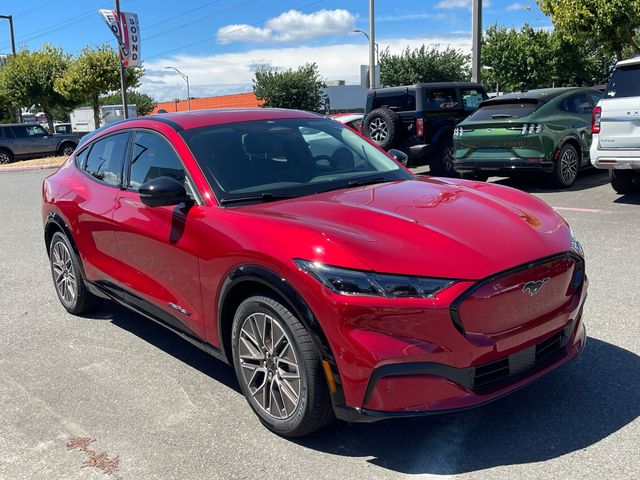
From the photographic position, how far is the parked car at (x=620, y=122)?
8.06 metres

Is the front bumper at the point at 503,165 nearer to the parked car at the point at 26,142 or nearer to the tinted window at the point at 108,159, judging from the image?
the tinted window at the point at 108,159

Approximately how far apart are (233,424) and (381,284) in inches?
50.5

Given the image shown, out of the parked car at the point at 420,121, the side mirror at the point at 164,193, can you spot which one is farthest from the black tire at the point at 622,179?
the side mirror at the point at 164,193

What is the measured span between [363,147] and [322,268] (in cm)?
202

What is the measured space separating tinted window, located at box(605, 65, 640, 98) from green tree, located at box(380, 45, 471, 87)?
3319 cm

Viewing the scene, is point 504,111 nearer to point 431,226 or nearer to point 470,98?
point 470,98

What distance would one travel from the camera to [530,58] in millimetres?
29359

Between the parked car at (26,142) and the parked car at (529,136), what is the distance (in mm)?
21121

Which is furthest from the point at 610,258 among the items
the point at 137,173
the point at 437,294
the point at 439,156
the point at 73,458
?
the point at 439,156

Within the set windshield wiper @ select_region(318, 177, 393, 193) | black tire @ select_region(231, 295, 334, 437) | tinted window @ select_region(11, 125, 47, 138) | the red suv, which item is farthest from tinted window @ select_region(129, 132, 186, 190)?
tinted window @ select_region(11, 125, 47, 138)

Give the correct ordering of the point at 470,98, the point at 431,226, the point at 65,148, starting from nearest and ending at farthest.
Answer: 1. the point at 431,226
2. the point at 470,98
3. the point at 65,148

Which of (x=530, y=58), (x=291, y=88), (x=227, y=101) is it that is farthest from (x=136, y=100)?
(x=530, y=58)

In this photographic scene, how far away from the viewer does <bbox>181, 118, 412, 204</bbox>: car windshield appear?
366cm

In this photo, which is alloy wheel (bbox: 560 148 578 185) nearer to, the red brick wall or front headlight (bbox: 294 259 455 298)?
front headlight (bbox: 294 259 455 298)
